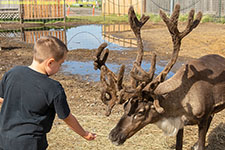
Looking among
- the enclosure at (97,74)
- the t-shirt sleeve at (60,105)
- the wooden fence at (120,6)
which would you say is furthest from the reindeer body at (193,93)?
the wooden fence at (120,6)

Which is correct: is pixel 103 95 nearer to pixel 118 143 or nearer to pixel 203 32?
pixel 118 143

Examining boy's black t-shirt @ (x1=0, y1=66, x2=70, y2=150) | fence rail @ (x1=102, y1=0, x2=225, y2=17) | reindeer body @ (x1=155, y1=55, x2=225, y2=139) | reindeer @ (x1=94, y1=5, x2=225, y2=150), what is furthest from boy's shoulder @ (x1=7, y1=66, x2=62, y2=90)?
fence rail @ (x1=102, y1=0, x2=225, y2=17)

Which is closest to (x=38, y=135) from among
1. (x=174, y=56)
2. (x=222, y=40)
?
(x=174, y=56)

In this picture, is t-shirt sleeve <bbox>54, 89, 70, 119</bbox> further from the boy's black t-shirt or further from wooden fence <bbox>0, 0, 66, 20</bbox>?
wooden fence <bbox>0, 0, 66, 20</bbox>

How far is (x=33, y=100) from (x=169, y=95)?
1.84 meters

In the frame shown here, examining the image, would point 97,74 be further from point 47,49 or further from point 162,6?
point 162,6

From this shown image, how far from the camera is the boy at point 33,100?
2.70 m

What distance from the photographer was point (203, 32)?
16.0 m

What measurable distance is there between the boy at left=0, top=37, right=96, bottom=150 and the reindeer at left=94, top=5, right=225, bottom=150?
3.38 ft

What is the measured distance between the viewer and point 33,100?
2.70 m

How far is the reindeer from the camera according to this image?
369 centimetres

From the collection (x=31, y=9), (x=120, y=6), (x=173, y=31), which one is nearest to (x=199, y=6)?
(x=120, y=6)

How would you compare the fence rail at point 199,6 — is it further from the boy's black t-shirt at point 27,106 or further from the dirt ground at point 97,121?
the boy's black t-shirt at point 27,106

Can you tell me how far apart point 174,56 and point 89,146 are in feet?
6.47
